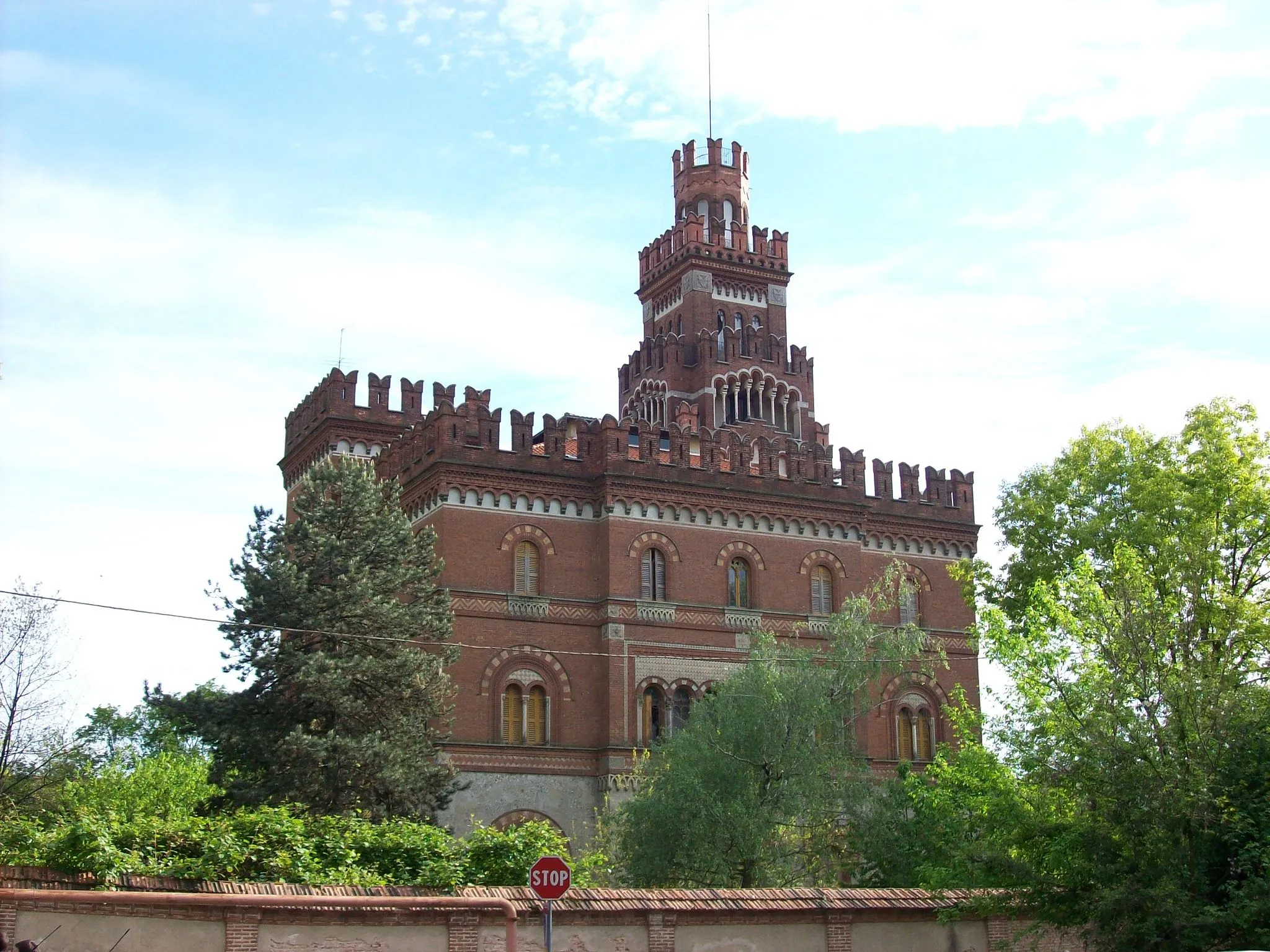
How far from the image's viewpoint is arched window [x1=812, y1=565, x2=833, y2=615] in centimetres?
4069

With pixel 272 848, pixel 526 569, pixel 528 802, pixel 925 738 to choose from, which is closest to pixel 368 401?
pixel 526 569

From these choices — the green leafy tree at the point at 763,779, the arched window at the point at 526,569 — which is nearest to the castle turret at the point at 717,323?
the arched window at the point at 526,569

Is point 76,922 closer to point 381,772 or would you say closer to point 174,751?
point 381,772

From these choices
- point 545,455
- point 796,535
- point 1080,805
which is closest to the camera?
point 1080,805

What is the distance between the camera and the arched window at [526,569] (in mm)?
37344

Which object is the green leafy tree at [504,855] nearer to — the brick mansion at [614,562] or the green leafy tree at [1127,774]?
the green leafy tree at [1127,774]

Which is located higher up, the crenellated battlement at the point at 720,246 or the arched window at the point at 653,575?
the crenellated battlement at the point at 720,246

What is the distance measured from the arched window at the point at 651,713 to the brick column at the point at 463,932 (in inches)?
776

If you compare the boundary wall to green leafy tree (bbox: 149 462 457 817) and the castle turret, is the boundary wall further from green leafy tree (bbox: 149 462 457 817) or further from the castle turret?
the castle turret

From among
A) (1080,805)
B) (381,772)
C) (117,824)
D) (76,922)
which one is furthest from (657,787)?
(76,922)

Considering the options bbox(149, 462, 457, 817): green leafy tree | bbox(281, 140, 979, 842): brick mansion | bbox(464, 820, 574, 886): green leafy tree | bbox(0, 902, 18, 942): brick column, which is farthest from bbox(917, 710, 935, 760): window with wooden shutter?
bbox(0, 902, 18, 942): brick column

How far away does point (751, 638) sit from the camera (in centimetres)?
3572

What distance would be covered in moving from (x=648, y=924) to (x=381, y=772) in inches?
493

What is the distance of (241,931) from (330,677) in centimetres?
1323
